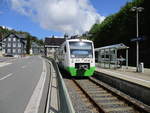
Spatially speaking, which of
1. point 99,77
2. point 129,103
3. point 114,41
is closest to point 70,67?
point 99,77

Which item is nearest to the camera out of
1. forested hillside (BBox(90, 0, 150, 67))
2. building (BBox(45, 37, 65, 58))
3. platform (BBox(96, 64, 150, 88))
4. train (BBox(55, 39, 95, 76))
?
platform (BBox(96, 64, 150, 88))

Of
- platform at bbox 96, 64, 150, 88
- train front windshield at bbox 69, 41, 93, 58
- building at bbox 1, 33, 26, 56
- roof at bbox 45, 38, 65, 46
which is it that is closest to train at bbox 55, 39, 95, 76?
train front windshield at bbox 69, 41, 93, 58

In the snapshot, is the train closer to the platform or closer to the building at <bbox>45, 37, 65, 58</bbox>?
the platform

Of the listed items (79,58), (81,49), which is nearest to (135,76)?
(79,58)

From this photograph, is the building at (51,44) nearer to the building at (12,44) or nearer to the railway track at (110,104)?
the building at (12,44)

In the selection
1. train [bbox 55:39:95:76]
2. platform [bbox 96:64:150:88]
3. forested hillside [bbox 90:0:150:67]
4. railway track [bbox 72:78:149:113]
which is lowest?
railway track [bbox 72:78:149:113]

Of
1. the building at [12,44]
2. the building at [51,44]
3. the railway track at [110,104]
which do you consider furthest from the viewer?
the building at [12,44]

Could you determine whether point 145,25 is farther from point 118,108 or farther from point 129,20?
point 118,108

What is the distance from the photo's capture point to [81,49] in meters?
16.9

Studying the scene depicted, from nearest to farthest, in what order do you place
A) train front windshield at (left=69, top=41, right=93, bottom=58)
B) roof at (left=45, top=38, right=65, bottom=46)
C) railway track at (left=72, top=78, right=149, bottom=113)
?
1. railway track at (left=72, top=78, right=149, bottom=113)
2. train front windshield at (left=69, top=41, right=93, bottom=58)
3. roof at (left=45, top=38, right=65, bottom=46)

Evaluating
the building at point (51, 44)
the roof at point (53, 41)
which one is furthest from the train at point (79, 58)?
the roof at point (53, 41)

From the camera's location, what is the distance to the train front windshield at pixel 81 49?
16.6 metres

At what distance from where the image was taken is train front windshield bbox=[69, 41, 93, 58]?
54.5ft

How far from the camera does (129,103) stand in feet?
28.3
